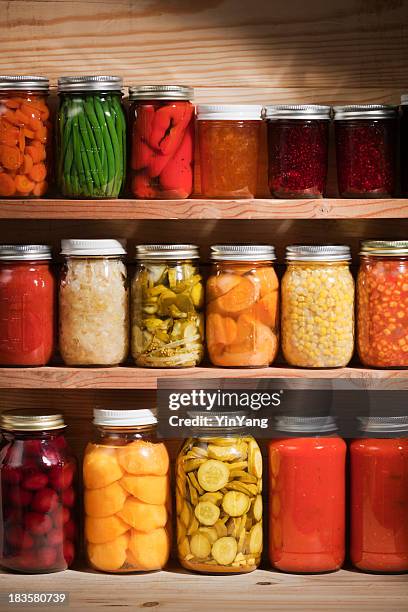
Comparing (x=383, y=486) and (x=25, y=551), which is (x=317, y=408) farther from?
(x=25, y=551)

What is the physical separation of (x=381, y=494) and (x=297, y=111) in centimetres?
66

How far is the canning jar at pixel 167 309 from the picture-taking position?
181cm

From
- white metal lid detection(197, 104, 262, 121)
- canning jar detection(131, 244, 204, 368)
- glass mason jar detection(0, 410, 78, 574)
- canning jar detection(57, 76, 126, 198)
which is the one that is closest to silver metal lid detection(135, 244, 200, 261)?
canning jar detection(131, 244, 204, 368)

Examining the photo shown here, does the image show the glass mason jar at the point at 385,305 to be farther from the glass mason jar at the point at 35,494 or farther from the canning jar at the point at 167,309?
the glass mason jar at the point at 35,494

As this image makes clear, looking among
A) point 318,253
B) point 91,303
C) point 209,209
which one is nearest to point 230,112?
point 209,209

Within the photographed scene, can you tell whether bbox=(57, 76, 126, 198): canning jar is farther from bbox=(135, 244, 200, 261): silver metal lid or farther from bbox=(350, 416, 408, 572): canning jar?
bbox=(350, 416, 408, 572): canning jar

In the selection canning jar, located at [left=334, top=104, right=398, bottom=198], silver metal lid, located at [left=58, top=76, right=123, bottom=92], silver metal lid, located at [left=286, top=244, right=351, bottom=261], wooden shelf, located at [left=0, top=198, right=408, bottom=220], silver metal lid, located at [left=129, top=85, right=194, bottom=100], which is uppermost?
silver metal lid, located at [left=58, top=76, right=123, bottom=92]

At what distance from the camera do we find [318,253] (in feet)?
5.92

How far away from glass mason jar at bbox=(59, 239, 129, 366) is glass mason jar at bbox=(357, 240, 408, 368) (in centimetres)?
41

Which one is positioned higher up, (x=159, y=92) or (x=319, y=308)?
(x=159, y=92)

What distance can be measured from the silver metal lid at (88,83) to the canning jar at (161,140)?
4 centimetres

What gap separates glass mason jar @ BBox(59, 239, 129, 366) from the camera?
181cm

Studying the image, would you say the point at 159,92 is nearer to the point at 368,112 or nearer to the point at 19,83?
the point at 19,83

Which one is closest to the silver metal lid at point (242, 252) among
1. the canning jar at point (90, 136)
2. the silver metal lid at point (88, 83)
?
the canning jar at point (90, 136)
